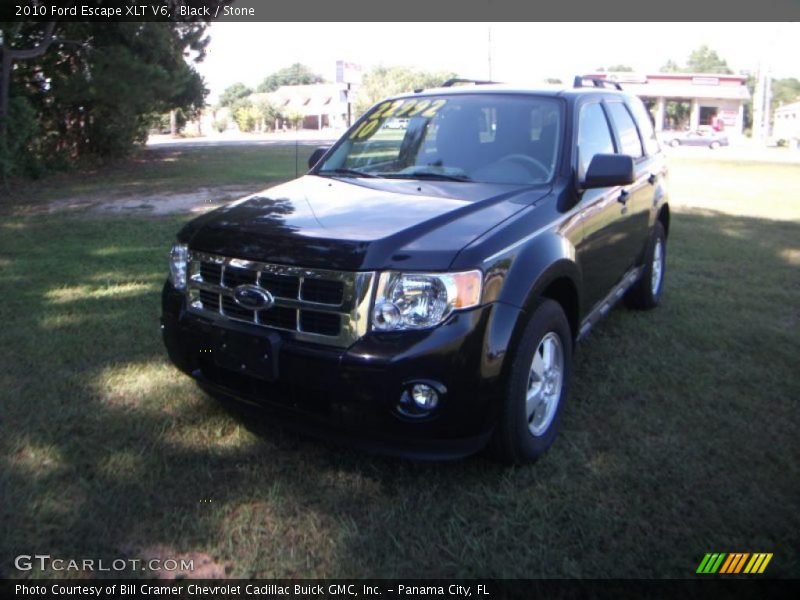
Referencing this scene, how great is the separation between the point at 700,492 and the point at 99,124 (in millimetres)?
20859

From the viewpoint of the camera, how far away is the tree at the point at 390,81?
228 feet

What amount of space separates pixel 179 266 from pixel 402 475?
1495mm

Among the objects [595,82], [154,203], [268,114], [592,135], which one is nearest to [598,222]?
[592,135]

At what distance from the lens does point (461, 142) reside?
13.2 ft

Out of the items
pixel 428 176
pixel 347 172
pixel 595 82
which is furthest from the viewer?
pixel 595 82

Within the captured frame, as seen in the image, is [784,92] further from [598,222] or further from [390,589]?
[390,589]

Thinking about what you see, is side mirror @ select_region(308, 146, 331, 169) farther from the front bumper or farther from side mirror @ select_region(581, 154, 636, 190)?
the front bumper

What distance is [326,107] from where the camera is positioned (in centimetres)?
8050

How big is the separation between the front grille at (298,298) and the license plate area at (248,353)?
9 cm

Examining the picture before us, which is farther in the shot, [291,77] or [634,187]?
[291,77]

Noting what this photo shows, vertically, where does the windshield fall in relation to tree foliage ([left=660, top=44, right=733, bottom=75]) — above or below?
below

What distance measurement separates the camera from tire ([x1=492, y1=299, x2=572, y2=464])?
2.92 metres

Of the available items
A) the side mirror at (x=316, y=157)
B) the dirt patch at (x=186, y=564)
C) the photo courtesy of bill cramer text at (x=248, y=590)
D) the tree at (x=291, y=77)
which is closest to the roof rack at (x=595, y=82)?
the side mirror at (x=316, y=157)

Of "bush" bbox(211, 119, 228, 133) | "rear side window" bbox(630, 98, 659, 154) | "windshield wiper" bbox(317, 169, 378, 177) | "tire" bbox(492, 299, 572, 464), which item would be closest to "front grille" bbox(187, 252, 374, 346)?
"tire" bbox(492, 299, 572, 464)
